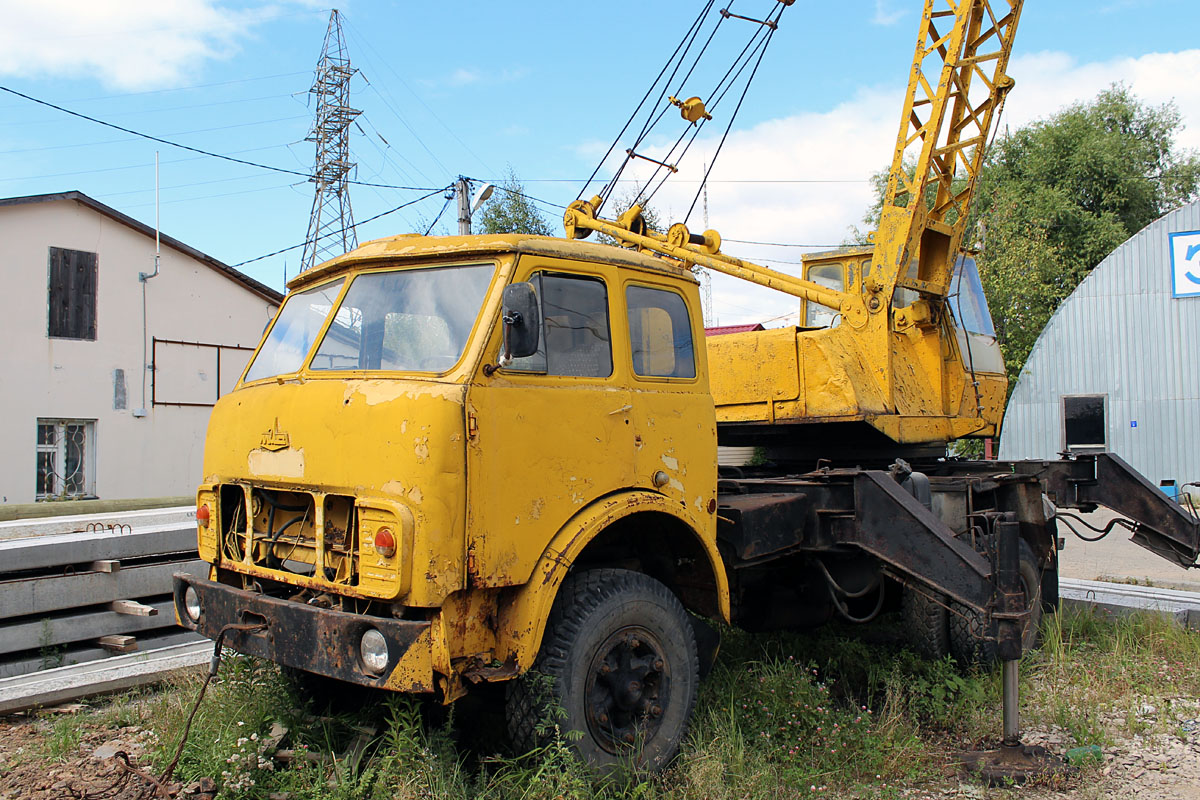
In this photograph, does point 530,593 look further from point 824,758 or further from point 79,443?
point 79,443

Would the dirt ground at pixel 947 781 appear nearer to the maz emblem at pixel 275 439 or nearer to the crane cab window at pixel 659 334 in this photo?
the maz emblem at pixel 275 439

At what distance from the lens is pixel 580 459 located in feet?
13.3

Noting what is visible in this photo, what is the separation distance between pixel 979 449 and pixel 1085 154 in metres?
12.3

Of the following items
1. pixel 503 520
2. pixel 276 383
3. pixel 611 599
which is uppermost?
pixel 276 383

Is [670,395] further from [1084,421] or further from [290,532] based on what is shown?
[1084,421]

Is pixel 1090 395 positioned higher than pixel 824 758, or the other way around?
pixel 1090 395

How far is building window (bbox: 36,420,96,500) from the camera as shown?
48.1 feet

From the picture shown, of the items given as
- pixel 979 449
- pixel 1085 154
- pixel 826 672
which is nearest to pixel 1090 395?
pixel 979 449

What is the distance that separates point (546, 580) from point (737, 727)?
1.60 metres

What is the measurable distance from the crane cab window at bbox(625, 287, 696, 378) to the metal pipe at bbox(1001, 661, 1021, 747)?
219cm

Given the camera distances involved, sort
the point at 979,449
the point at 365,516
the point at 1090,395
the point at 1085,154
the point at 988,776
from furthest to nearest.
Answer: the point at 1085,154
the point at 979,449
the point at 1090,395
the point at 988,776
the point at 365,516

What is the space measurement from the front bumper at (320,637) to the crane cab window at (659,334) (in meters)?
1.71

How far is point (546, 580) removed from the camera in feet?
12.4

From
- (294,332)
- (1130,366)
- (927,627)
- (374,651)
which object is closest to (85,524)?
(294,332)
